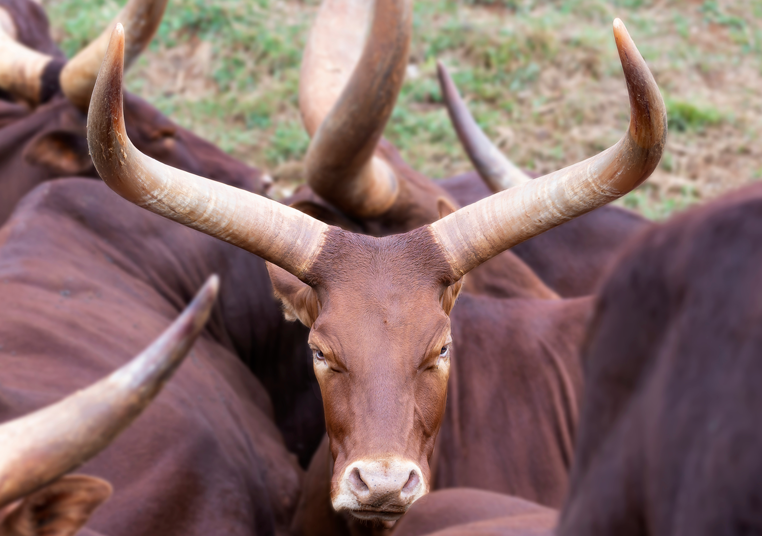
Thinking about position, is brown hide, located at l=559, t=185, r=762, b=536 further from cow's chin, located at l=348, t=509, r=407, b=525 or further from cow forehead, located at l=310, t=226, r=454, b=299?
cow forehead, located at l=310, t=226, r=454, b=299

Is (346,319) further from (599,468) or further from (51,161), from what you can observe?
(51,161)

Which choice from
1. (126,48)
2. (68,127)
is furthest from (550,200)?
(68,127)

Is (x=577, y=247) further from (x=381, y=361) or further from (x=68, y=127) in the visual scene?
(x=68, y=127)

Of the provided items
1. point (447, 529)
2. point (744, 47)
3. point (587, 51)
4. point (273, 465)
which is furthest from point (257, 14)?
point (447, 529)

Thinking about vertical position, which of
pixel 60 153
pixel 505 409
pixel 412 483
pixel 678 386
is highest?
pixel 678 386

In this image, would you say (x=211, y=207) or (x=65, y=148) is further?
(x=65, y=148)

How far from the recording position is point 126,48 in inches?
180

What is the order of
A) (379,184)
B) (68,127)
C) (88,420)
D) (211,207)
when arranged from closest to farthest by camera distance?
(88,420) → (211,207) → (379,184) → (68,127)

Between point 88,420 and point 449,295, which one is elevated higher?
point 88,420

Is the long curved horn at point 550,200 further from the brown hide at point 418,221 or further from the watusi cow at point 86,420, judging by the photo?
the watusi cow at point 86,420

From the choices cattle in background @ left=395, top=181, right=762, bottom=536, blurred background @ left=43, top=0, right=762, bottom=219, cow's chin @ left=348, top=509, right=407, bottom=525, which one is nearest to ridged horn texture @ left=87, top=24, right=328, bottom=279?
cow's chin @ left=348, top=509, right=407, bottom=525

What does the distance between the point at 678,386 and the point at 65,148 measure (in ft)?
14.5

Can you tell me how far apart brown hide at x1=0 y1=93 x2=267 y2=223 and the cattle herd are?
19 mm

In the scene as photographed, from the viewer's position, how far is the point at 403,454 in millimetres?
2473
